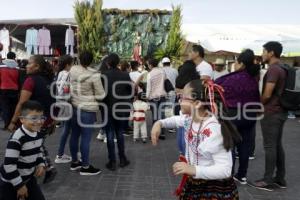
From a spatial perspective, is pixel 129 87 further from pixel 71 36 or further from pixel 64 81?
pixel 71 36

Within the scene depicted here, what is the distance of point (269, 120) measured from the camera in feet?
15.8

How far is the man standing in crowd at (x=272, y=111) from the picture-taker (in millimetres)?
4699

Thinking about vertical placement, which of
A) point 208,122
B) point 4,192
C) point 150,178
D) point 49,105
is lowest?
point 150,178

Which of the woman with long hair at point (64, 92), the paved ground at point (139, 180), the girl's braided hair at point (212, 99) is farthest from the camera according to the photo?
the woman with long hair at point (64, 92)

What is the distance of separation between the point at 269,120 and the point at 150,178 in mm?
1771

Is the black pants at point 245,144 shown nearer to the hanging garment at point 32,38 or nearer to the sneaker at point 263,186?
the sneaker at point 263,186

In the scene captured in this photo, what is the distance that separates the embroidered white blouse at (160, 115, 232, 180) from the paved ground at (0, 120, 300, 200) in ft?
7.25

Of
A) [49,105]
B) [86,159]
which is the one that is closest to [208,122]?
[49,105]

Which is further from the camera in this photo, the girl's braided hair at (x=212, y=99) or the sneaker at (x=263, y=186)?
the sneaker at (x=263, y=186)

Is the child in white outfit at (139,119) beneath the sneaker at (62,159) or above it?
above

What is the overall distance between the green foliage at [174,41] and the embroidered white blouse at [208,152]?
455 inches

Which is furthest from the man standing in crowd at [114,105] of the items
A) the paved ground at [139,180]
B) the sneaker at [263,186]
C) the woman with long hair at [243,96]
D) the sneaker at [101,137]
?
the sneaker at [263,186]

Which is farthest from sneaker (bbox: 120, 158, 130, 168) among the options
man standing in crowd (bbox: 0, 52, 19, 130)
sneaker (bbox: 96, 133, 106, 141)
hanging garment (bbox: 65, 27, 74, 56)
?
hanging garment (bbox: 65, 27, 74, 56)

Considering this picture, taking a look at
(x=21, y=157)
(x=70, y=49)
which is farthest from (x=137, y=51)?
(x=21, y=157)
